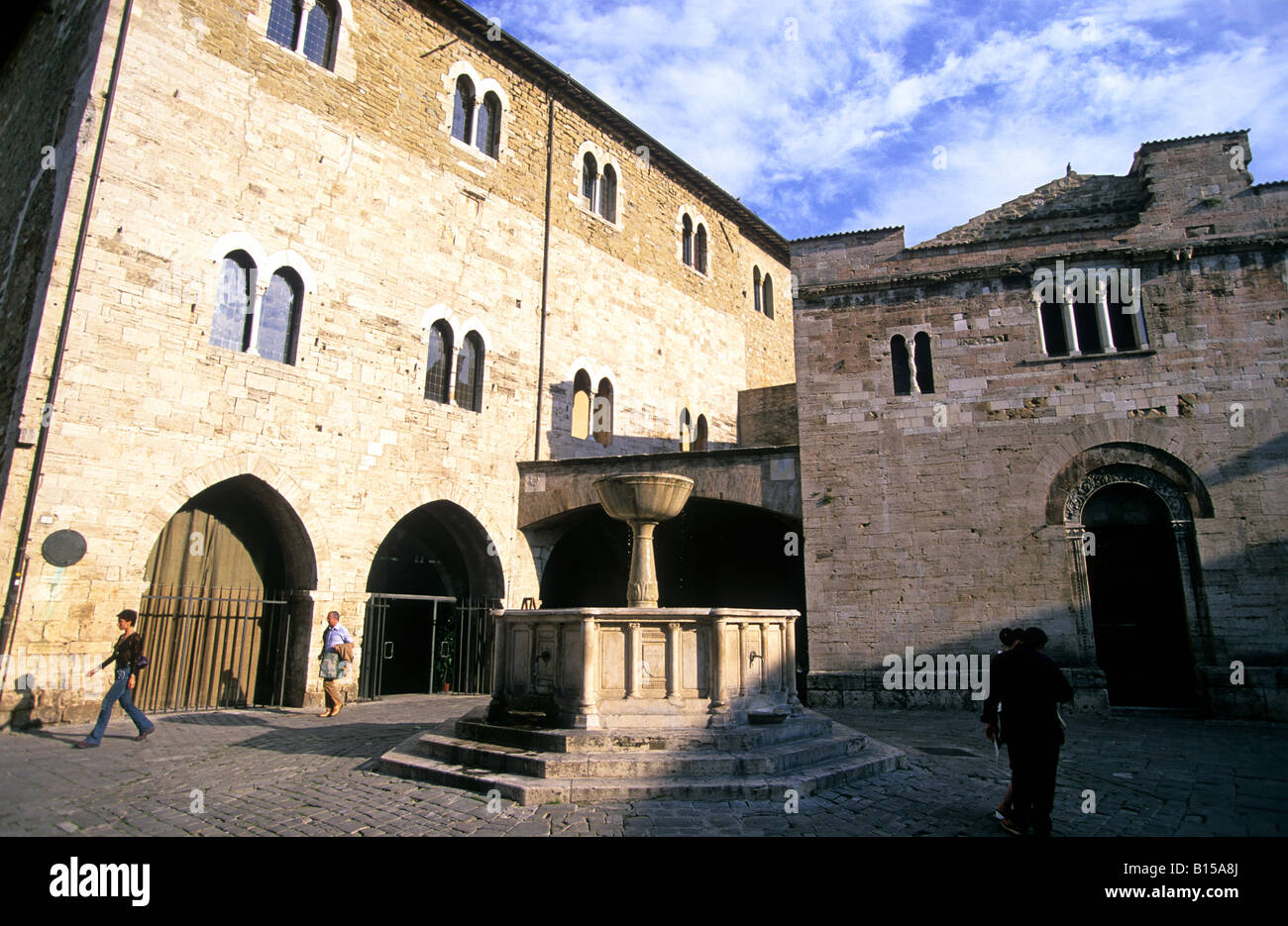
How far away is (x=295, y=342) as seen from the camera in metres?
11.9

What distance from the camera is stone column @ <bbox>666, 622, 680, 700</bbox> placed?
22.3 ft

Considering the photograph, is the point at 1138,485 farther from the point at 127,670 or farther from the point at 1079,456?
the point at 127,670

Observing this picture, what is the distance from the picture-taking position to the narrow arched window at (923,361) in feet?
42.1

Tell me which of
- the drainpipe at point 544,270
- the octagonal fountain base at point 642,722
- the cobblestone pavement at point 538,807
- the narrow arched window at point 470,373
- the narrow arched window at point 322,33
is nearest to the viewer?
the cobblestone pavement at point 538,807

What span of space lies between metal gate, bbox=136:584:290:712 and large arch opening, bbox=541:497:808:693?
5634mm

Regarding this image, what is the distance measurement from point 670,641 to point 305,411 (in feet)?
25.9

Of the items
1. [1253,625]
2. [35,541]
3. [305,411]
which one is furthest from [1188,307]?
[35,541]

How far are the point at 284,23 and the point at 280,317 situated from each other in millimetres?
5144

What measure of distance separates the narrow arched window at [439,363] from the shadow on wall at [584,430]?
2.56 metres

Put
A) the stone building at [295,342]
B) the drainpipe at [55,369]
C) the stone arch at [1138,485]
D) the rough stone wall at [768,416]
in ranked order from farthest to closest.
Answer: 1. the rough stone wall at [768,416]
2. the stone arch at [1138,485]
3. the stone building at [295,342]
4. the drainpipe at [55,369]

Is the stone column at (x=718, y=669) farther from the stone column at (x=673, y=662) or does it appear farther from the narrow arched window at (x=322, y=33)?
the narrow arched window at (x=322, y=33)

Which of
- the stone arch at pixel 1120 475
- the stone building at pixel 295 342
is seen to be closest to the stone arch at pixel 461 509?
the stone building at pixel 295 342

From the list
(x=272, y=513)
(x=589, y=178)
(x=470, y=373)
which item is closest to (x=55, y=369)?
(x=272, y=513)

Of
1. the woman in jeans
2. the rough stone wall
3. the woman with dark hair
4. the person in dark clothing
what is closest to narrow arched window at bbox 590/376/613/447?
the rough stone wall
